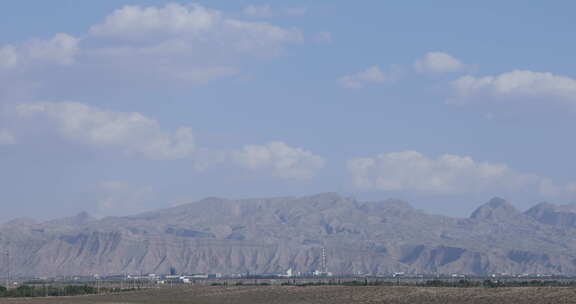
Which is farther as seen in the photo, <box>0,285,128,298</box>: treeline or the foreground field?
<box>0,285,128,298</box>: treeline

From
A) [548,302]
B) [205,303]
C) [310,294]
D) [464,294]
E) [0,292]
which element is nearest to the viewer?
[548,302]

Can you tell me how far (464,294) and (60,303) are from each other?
56.4m

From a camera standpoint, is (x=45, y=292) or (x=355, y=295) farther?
(x=45, y=292)

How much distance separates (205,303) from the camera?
13738 centimetres

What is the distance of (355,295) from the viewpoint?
451ft

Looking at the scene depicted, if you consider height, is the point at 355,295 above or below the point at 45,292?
below

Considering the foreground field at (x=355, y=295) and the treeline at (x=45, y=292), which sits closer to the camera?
the foreground field at (x=355, y=295)

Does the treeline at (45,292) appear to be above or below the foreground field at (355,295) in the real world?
above

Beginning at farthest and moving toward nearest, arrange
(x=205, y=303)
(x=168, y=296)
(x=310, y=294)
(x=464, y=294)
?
(x=168, y=296)
(x=310, y=294)
(x=205, y=303)
(x=464, y=294)

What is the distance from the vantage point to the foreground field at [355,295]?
12056 cm

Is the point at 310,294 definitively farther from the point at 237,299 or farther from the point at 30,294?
the point at 30,294

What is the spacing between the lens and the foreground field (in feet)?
396

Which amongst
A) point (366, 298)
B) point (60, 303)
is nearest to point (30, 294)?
point (60, 303)

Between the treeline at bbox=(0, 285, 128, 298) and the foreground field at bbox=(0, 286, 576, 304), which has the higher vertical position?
the treeline at bbox=(0, 285, 128, 298)
